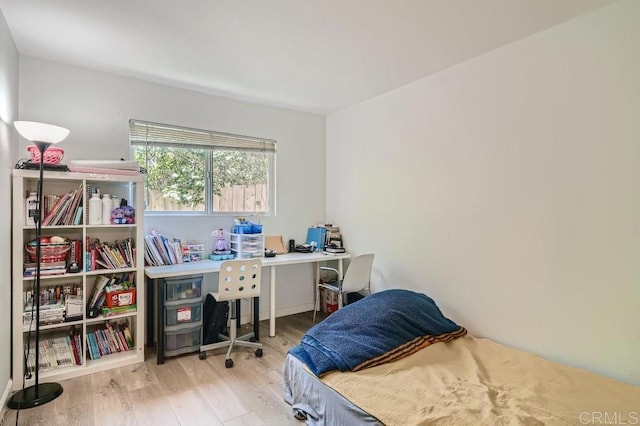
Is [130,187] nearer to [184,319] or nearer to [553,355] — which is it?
[184,319]

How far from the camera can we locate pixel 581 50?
2.24m

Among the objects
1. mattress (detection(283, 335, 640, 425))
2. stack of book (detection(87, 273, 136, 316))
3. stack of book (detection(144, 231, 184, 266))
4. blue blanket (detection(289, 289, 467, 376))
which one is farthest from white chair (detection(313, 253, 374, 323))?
stack of book (detection(87, 273, 136, 316))

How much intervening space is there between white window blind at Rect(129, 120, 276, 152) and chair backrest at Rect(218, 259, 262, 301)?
1466 mm

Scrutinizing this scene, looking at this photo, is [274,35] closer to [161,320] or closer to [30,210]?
[30,210]

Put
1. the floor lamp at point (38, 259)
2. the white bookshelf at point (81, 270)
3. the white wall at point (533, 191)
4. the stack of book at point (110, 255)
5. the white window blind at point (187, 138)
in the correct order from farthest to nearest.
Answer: the white window blind at point (187, 138) < the stack of book at point (110, 255) < the white bookshelf at point (81, 270) < the floor lamp at point (38, 259) < the white wall at point (533, 191)

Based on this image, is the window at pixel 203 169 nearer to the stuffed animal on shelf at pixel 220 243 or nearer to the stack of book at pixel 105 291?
the stuffed animal on shelf at pixel 220 243

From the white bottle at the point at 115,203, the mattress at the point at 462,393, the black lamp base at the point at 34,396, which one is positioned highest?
the white bottle at the point at 115,203

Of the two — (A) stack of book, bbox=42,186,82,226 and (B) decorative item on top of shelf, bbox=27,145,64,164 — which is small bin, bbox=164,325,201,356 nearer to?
(A) stack of book, bbox=42,186,82,226

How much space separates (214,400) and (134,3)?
2.62 metres

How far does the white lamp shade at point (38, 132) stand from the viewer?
2176 millimetres

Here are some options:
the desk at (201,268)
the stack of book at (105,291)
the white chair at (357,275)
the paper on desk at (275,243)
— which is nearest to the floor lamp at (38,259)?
the stack of book at (105,291)

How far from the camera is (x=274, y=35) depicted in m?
2.45

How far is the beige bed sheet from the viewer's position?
1.74m

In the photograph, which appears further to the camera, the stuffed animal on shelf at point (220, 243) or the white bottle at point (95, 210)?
the stuffed animal on shelf at point (220, 243)
